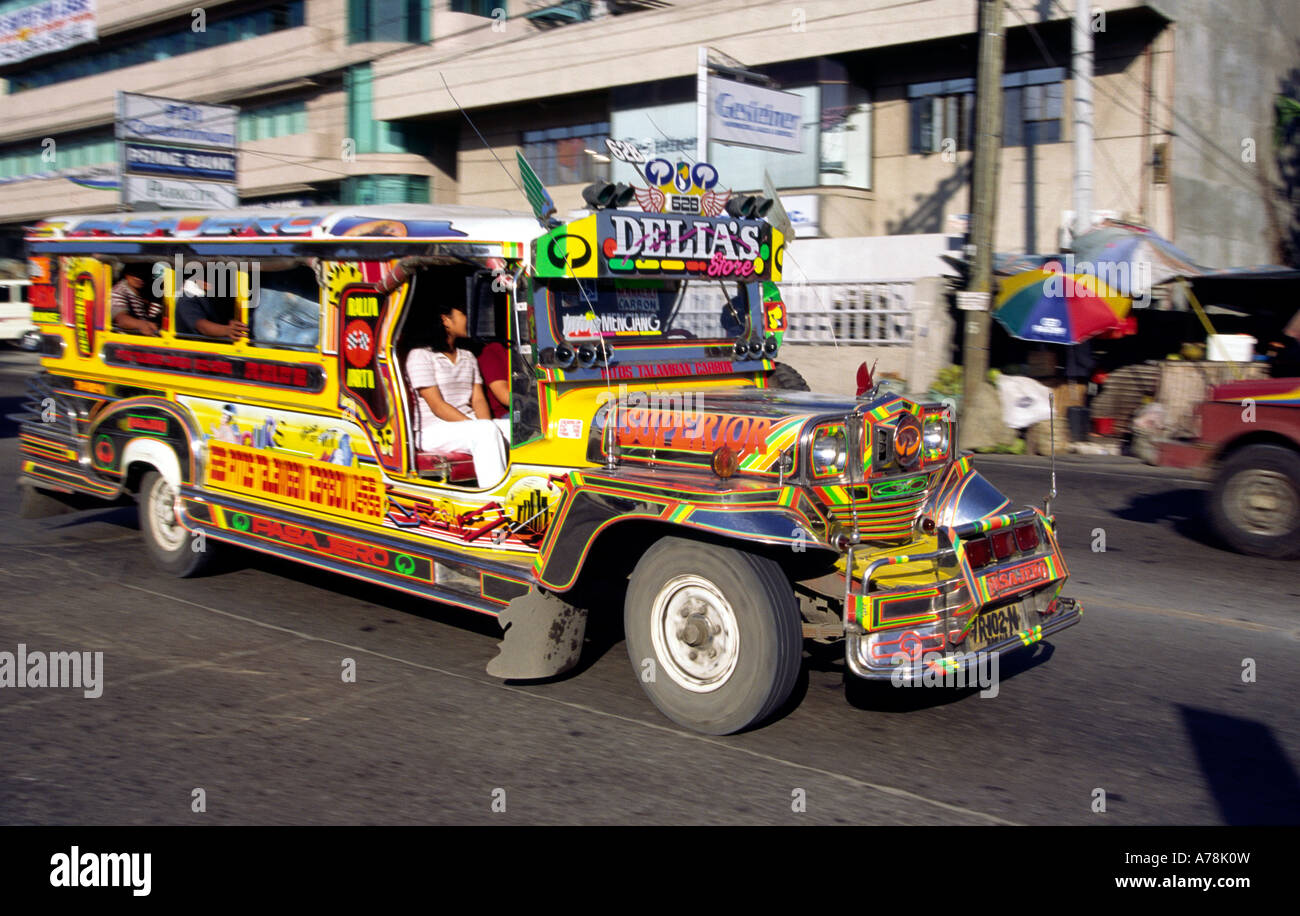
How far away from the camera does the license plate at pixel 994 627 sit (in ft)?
15.8

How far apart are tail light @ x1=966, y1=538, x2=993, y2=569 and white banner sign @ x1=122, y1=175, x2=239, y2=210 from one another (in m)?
21.4

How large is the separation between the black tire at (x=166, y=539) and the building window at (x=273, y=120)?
94.0 feet

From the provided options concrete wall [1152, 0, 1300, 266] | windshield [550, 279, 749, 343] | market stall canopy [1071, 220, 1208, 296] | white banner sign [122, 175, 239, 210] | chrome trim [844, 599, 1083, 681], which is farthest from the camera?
white banner sign [122, 175, 239, 210]

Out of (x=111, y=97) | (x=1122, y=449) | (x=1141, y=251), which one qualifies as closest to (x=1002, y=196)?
(x=1141, y=251)

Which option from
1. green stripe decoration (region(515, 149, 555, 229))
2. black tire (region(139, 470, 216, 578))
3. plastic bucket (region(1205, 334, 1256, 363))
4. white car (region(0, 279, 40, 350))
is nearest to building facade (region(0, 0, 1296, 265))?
plastic bucket (region(1205, 334, 1256, 363))

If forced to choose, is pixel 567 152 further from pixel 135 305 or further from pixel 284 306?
pixel 284 306

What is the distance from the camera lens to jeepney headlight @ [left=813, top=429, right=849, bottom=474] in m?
4.86

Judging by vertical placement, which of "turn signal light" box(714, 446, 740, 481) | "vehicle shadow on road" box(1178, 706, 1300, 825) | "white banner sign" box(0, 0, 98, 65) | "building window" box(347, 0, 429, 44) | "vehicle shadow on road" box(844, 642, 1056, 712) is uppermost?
"white banner sign" box(0, 0, 98, 65)

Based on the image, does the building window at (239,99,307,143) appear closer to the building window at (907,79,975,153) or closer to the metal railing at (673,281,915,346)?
the building window at (907,79,975,153)

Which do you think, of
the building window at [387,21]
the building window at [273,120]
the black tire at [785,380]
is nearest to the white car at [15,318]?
the building window at [273,120]

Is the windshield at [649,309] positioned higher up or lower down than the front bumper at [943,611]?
higher up

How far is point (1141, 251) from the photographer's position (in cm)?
1548

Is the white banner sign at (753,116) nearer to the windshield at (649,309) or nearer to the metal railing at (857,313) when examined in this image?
the metal railing at (857,313)

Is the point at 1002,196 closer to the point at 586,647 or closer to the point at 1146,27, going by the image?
the point at 1146,27
